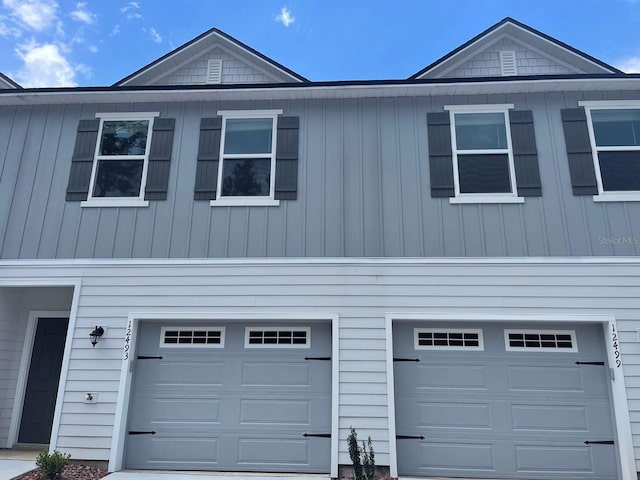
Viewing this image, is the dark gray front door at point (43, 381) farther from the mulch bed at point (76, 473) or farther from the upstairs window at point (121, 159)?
the upstairs window at point (121, 159)

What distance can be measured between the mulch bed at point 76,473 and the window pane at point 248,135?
4.72m

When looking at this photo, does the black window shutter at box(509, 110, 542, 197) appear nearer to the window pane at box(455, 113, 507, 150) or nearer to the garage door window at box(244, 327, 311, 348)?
the window pane at box(455, 113, 507, 150)

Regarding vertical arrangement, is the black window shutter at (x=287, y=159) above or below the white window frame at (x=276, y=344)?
above

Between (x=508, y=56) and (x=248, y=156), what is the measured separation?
196 inches

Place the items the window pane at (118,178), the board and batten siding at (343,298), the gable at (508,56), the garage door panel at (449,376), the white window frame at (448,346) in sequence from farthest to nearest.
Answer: the gable at (508,56) < the window pane at (118,178) < the white window frame at (448,346) < the garage door panel at (449,376) < the board and batten siding at (343,298)

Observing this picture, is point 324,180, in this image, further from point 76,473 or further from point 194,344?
point 76,473

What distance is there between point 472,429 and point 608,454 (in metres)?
1.66

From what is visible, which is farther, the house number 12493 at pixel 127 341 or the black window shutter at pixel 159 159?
the black window shutter at pixel 159 159

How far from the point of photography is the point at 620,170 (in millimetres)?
6094

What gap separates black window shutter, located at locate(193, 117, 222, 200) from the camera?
633 centimetres

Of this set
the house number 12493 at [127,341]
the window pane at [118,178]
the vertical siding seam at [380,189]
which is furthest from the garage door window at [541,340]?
the window pane at [118,178]

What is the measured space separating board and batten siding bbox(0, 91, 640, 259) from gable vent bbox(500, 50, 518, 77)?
110cm

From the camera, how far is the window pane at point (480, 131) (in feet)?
21.0

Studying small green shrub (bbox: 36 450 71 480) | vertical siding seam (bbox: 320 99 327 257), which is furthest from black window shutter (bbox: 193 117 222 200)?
small green shrub (bbox: 36 450 71 480)
